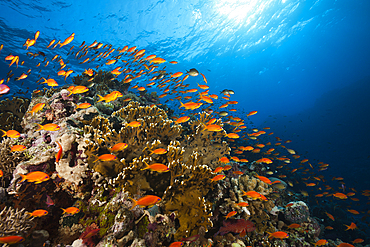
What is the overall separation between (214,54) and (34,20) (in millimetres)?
30533

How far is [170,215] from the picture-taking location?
3188 mm

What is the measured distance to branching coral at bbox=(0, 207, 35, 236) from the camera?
2.26m

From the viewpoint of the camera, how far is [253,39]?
31.9 m

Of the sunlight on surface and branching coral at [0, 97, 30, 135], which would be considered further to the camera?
the sunlight on surface

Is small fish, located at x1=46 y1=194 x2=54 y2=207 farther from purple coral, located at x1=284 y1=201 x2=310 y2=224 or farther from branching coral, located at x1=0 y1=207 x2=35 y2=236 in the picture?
purple coral, located at x1=284 y1=201 x2=310 y2=224

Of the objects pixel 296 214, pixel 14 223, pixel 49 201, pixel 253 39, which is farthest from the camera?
pixel 253 39

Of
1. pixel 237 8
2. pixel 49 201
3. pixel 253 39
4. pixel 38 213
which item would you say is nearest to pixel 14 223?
pixel 38 213

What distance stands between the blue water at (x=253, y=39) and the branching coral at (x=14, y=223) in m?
15.5

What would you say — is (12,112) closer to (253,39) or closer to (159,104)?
(159,104)

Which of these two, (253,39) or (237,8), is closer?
(237,8)

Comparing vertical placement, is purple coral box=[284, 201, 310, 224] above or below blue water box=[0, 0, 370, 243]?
below

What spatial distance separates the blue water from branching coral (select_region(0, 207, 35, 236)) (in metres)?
15.5

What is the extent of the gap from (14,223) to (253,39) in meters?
41.4

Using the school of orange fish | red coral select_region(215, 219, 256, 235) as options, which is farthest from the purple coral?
red coral select_region(215, 219, 256, 235)
